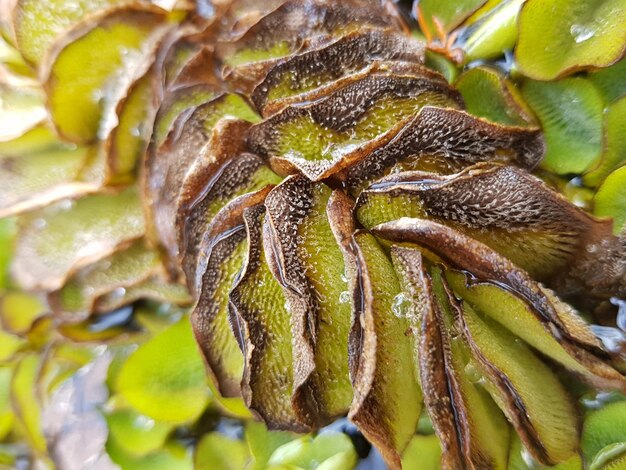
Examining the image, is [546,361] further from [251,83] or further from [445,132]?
[251,83]

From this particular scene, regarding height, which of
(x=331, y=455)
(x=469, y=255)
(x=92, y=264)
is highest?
(x=92, y=264)

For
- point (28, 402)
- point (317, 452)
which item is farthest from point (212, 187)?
point (28, 402)

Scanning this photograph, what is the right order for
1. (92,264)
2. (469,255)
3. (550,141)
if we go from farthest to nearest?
(92,264)
(550,141)
(469,255)

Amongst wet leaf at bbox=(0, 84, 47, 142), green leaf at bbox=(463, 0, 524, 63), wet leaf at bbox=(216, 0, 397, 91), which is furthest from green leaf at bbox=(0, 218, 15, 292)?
green leaf at bbox=(463, 0, 524, 63)

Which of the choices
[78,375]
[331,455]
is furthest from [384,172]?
[78,375]

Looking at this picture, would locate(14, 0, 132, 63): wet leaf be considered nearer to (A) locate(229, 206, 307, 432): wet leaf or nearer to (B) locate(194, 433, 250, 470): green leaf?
(A) locate(229, 206, 307, 432): wet leaf

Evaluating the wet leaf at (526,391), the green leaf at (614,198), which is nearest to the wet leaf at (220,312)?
the wet leaf at (526,391)

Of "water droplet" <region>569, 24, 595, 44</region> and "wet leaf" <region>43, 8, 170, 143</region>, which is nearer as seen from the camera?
"water droplet" <region>569, 24, 595, 44</region>
